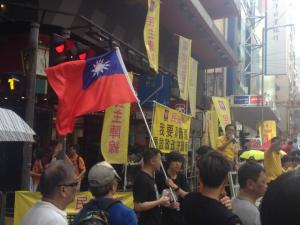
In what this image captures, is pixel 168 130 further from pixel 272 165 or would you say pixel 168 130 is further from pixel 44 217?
pixel 44 217

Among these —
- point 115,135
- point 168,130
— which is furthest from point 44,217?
point 168,130

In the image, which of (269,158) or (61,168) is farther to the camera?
(269,158)

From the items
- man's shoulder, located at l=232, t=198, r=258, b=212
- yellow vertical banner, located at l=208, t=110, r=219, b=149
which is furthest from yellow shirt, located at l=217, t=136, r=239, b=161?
man's shoulder, located at l=232, t=198, r=258, b=212

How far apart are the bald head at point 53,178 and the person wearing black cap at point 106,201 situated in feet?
0.95

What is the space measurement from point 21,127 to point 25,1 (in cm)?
592

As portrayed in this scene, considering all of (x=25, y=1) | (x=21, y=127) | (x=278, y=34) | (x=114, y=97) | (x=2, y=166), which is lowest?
(x=2, y=166)

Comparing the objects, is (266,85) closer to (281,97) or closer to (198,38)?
(281,97)

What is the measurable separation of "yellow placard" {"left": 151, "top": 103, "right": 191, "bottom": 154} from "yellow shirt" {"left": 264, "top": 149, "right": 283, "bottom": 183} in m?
1.61

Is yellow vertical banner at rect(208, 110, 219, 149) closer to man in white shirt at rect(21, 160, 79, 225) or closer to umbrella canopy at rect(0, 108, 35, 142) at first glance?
umbrella canopy at rect(0, 108, 35, 142)

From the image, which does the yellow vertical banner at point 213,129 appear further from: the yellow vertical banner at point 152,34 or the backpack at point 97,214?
the backpack at point 97,214

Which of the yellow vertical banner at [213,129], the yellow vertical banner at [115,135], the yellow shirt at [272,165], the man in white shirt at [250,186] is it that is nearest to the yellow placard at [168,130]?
the yellow vertical banner at [115,135]

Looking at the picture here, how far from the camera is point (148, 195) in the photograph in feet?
17.8

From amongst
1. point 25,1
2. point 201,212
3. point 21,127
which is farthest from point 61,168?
point 25,1

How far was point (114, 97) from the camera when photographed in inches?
257
